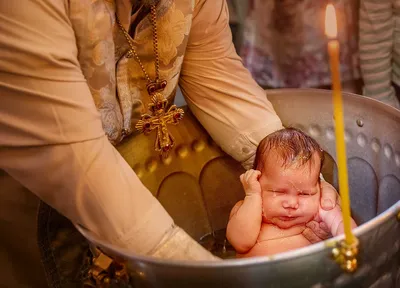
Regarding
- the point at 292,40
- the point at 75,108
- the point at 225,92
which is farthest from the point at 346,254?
the point at 292,40

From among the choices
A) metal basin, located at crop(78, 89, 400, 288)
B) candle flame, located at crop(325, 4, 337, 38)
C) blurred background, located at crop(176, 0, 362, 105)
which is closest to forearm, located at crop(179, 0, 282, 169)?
metal basin, located at crop(78, 89, 400, 288)

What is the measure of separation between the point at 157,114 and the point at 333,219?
29 cm

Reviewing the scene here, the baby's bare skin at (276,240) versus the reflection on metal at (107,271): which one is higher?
the reflection on metal at (107,271)

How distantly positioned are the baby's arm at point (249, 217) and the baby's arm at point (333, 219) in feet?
0.29

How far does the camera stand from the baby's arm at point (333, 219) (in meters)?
0.79

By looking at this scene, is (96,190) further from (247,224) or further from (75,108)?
(247,224)

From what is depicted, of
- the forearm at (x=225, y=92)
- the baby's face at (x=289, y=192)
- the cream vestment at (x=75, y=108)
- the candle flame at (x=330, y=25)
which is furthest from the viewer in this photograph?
the forearm at (x=225, y=92)

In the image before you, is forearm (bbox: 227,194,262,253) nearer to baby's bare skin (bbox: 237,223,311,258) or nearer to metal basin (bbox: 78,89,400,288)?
baby's bare skin (bbox: 237,223,311,258)

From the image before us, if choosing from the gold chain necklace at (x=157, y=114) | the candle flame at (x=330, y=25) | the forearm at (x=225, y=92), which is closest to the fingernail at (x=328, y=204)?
the forearm at (x=225, y=92)

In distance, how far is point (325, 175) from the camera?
97cm

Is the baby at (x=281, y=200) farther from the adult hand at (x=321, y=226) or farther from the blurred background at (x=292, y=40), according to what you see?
the blurred background at (x=292, y=40)

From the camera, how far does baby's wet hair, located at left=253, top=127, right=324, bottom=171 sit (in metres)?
0.79

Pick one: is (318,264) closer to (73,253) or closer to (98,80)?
(98,80)

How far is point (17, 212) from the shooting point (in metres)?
0.94
